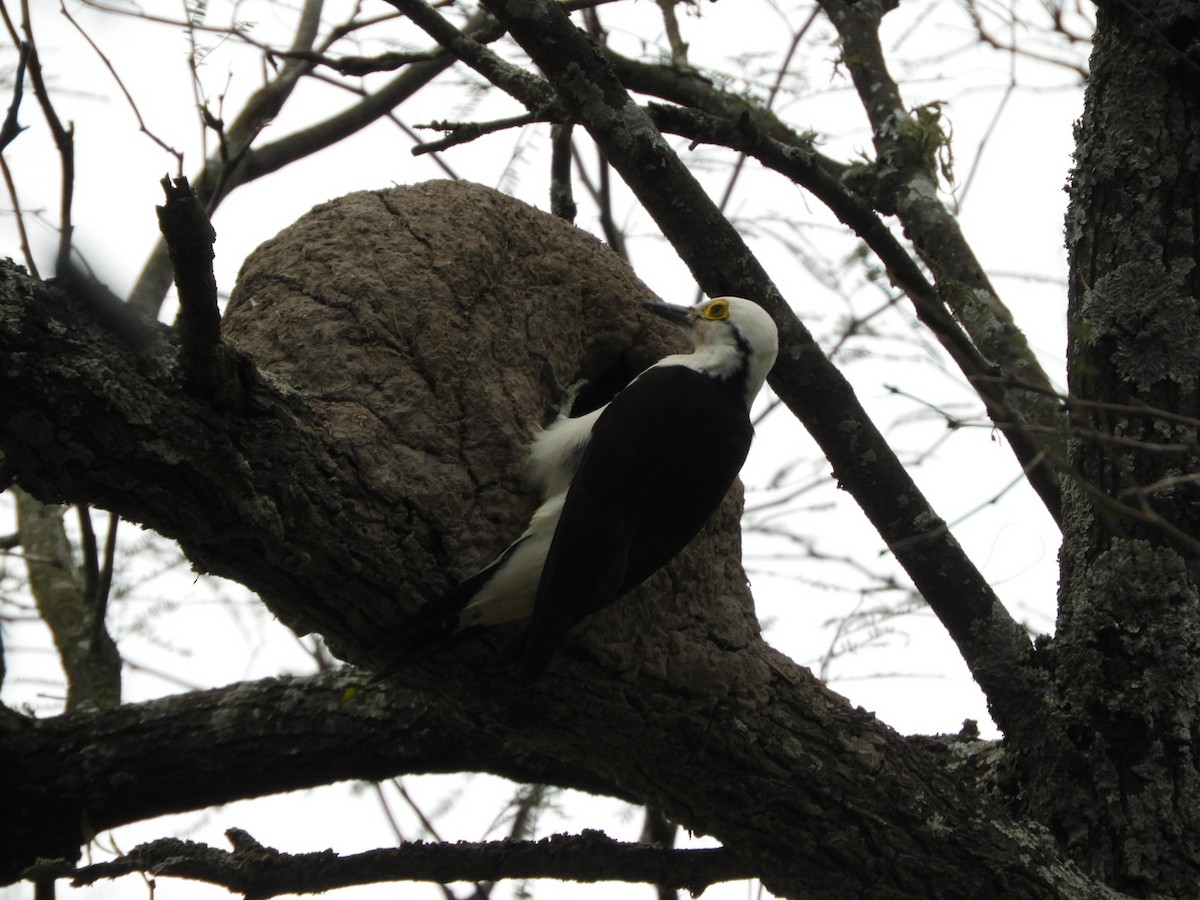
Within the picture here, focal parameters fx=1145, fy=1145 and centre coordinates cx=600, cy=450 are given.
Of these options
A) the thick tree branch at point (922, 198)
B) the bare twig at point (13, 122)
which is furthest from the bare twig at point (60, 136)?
the thick tree branch at point (922, 198)

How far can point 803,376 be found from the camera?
342 cm

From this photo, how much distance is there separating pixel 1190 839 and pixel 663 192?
7.24 ft

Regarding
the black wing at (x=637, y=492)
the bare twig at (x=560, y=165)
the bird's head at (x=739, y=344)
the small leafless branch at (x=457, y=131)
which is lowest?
the black wing at (x=637, y=492)

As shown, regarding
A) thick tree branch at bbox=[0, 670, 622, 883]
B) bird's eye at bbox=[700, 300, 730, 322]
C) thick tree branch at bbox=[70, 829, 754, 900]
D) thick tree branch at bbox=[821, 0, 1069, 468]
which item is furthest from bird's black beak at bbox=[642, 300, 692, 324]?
thick tree branch at bbox=[70, 829, 754, 900]

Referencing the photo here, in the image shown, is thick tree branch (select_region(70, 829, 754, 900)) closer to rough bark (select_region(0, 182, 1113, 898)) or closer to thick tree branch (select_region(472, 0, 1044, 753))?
rough bark (select_region(0, 182, 1113, 898))

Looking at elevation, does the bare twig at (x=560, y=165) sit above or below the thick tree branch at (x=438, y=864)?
above

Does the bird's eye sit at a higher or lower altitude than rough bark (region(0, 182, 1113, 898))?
higher

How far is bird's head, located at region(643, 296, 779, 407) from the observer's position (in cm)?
352

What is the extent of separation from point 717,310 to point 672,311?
0.20 m

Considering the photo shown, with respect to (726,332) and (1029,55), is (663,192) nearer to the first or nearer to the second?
(726,332)

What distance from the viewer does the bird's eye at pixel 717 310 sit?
365 centimetres

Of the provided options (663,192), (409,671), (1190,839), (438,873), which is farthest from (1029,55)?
(438,873)

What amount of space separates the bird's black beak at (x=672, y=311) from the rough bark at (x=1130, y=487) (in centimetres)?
119

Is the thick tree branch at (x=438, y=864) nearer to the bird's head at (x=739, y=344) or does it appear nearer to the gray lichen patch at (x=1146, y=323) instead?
the bird's head at (x=739, y=344)
